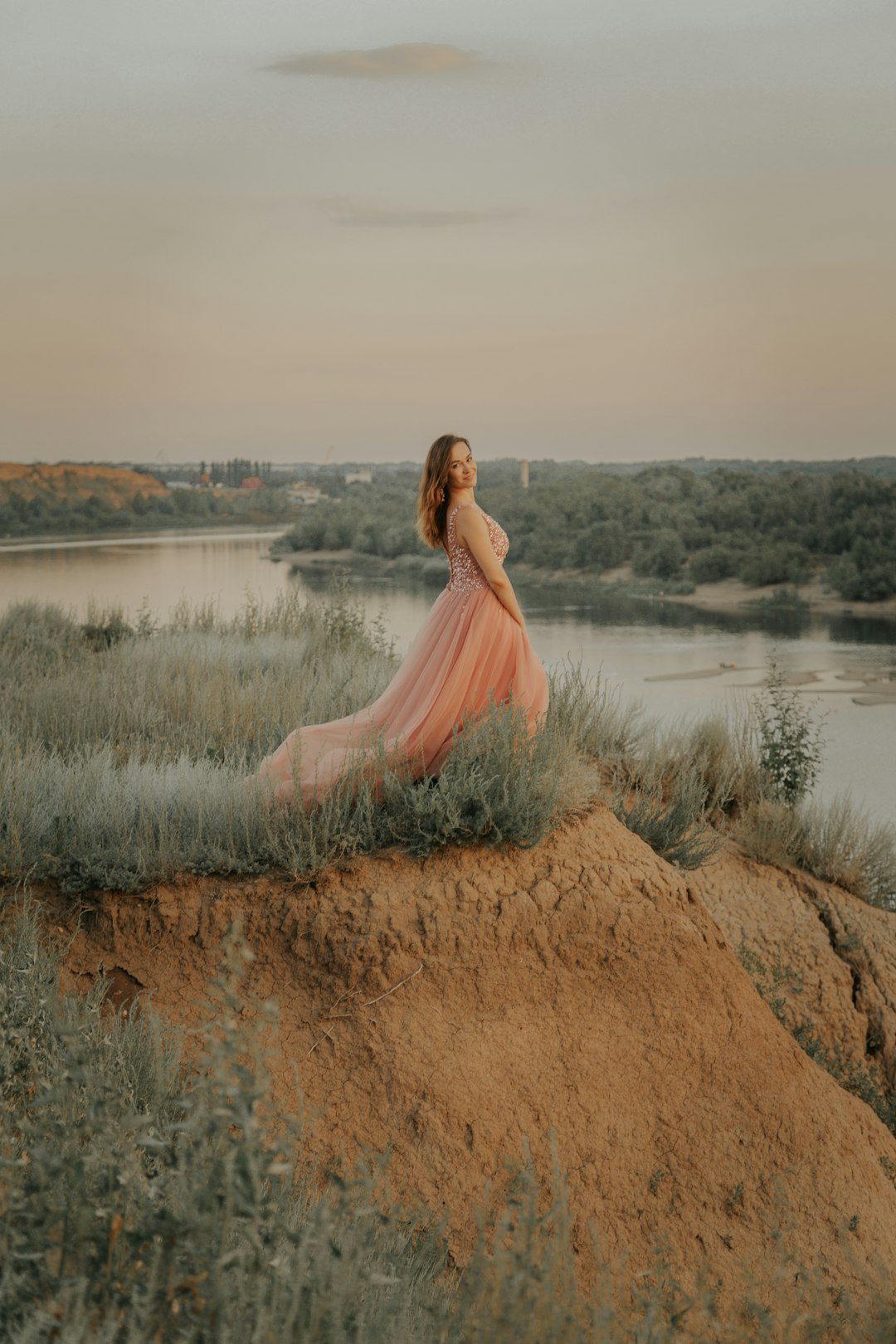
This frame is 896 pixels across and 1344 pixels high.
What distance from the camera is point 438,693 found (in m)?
6.02

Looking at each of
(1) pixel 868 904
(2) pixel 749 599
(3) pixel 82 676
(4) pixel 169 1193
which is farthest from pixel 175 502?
(4) pixel 169 1193

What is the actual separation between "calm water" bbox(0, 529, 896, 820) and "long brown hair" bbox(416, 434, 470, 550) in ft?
14.6

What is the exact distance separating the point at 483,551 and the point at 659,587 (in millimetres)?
20032

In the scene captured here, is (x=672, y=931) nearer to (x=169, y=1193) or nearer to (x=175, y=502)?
(x=169, y=1193)

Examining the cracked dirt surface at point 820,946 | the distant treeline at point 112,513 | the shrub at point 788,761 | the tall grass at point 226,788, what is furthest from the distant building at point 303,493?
the cracked dirt surface at point 820,946

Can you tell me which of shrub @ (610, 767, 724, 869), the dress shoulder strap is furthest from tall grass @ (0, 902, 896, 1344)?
shrub @ (610, 767, 724, 869)

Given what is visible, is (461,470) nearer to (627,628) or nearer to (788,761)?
(788,761)

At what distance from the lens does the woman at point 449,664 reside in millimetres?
5961

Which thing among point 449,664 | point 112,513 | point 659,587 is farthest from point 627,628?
point 449,664

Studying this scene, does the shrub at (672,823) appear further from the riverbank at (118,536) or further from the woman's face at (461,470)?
the riverbank at (118,536)

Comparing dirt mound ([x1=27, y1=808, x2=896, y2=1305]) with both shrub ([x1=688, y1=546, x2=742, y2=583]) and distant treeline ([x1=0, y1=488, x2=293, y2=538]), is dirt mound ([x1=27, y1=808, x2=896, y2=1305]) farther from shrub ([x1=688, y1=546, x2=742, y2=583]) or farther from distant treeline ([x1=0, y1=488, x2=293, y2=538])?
shrub ([x1=688, y1=546, x2=742, y2=583])

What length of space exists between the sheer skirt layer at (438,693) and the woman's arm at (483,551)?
0.05 m

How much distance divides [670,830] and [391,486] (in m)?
28.3

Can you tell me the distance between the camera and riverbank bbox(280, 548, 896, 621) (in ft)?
77.8
